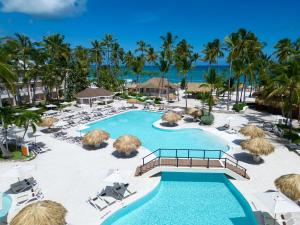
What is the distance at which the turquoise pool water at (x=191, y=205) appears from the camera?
11742mm

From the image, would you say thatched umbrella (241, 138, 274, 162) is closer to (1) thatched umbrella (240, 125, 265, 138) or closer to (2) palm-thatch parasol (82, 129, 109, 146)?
(1) thatched umbrella (240, 125, 265, 138)

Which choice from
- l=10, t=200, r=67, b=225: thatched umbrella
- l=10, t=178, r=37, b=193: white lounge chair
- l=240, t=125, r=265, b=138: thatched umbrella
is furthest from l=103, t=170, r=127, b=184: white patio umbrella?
l=240, t=125, r=265, b=138: thatched umbrella

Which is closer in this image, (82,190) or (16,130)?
(82,190)

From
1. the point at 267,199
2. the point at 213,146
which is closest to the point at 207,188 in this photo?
the point at 267,199

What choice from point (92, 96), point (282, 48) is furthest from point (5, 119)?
point (282, 48)

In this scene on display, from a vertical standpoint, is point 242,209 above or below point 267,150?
below

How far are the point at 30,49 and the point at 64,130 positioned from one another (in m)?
18.0

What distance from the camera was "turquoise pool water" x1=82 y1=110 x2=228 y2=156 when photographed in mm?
22369

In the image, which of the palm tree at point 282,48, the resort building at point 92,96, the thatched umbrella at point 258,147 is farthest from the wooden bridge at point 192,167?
the palm tree at point 282,48

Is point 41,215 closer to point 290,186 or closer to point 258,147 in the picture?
point 290,186

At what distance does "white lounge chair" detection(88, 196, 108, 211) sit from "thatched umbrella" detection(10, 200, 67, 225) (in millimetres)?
2539

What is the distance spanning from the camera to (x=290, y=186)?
1147cm

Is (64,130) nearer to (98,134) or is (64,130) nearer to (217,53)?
(98,134)

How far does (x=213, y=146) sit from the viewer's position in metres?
21.9
